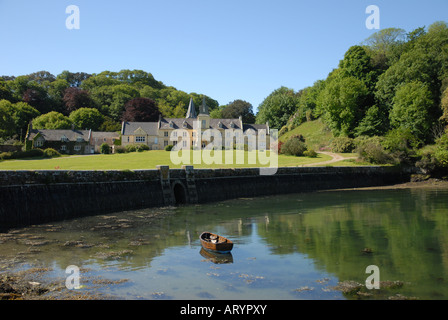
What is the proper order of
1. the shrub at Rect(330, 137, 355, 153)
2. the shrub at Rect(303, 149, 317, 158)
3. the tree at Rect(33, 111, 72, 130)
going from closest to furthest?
the shrub at Rect(303, 149, 317, 158)
the shrub at Rect(330, 137, 355, 153)
the tree at Rect(33, 111, 72, 130)

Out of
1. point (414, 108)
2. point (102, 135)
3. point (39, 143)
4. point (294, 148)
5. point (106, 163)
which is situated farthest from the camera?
point (102, 135)

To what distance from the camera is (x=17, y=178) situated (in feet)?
85.8

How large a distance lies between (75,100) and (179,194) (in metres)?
80.4

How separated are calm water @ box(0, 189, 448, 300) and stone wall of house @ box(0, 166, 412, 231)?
6.46ft

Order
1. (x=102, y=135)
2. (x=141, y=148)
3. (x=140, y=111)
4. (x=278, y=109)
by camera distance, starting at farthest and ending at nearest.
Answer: (x=278, y=109) < (x=140, y=111) < (x=102, y=135) < (x=141, y=148)

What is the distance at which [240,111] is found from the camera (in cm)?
12100

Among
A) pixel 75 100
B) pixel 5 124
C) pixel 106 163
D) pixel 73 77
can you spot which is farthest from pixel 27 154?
pixel 73 77

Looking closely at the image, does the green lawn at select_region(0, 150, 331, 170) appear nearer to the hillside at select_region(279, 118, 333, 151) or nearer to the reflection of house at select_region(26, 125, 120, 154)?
the hillside at select_region(279, 118, 333, 151)

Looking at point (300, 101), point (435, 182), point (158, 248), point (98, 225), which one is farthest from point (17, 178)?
point (300, 101)

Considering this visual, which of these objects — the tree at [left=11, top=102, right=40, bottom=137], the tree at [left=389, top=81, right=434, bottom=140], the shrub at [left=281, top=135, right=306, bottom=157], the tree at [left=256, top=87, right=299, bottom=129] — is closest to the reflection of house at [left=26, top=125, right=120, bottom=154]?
the tree at [left=11, top=102, right=40, bottom=137]

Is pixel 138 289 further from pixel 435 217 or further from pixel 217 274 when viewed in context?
pixel 435 217

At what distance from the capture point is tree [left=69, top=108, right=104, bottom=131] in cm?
9931

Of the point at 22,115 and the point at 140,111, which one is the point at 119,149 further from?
the point at 22,115

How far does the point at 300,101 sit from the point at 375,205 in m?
70.9
